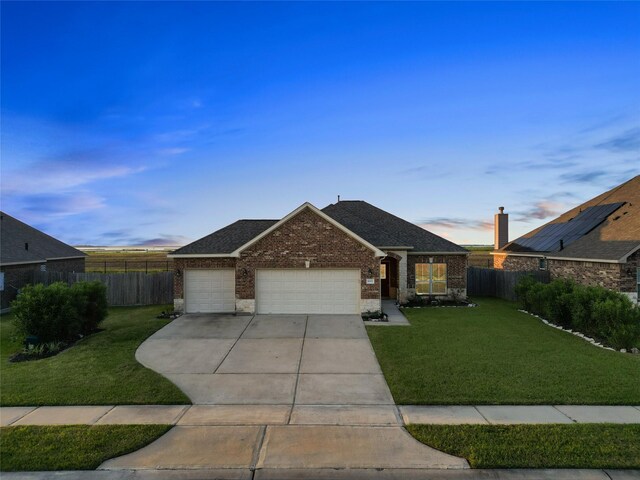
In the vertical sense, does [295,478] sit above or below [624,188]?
below

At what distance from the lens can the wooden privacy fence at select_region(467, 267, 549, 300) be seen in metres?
21.3

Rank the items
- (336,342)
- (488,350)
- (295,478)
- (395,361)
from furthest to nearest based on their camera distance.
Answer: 1. (336,342)
2. (488,350)
3. (395,361)
4. (295,478)

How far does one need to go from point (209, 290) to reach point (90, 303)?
4.91m

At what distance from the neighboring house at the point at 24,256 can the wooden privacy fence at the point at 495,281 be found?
26.1m

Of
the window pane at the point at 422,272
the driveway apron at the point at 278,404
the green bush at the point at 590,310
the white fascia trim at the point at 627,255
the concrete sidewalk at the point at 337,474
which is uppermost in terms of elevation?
the white fascia trim at the point at 627,255

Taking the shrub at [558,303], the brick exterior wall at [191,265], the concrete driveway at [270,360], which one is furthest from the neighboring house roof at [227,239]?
the shrub at [558,303]

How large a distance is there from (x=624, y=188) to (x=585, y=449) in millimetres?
24445

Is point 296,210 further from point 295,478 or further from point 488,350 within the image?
point 295,478

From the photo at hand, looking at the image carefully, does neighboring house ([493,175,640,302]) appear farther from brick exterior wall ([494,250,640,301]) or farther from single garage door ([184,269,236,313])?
single garage door ([184,269,236,313])

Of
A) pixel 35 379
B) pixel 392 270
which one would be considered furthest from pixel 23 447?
pixel 392 270

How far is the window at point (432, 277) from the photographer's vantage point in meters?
19.9

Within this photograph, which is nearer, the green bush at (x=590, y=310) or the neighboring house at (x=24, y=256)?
the green bush at (x=590, y=310)

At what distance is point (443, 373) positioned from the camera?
909 centimetres

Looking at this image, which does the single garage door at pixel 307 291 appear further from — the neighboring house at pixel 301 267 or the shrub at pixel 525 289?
the shrub at pixel 525 289
